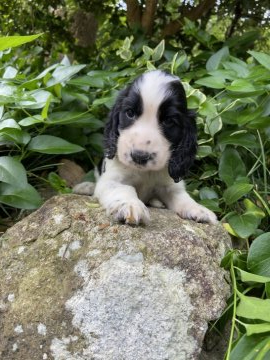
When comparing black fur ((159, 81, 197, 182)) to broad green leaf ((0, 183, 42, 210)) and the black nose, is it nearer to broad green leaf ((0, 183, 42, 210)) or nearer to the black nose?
the black nose

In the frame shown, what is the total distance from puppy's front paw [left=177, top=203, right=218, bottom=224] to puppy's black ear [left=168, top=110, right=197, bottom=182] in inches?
8.6

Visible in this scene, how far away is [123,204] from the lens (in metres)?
2.96

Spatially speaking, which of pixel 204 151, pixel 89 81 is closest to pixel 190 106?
pixel 204 151

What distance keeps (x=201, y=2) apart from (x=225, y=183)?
2709 mm

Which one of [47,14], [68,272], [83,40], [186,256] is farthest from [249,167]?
[83,40]

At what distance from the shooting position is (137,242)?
2.72 m

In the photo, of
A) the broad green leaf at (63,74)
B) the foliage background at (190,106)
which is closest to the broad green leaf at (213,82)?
the foliage background at (190,106)

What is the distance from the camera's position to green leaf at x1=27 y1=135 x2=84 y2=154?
12.4ft

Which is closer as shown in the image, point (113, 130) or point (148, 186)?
point (113, 130)

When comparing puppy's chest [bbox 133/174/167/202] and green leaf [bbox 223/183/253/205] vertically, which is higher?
green leaf [bbox 223/183/253/205]

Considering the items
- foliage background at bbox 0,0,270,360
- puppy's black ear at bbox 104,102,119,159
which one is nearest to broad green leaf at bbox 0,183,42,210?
foliage background at bbox 0,0,270,360

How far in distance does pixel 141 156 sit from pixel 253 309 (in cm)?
117

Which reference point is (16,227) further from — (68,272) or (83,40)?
(83,40)

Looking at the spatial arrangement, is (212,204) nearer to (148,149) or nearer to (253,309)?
(148,149)
